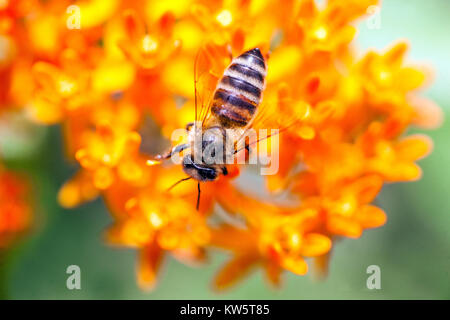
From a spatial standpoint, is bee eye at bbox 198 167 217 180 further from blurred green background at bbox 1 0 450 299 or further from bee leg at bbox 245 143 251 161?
blurred green background at bbox 1 0 450 299

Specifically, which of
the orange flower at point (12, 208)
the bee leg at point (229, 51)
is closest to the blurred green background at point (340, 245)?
the orange flower at point (12, 208)

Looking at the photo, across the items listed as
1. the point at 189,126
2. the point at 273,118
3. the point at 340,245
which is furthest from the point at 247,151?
the point at 340,245

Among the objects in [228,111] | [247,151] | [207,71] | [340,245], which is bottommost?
[340,245]

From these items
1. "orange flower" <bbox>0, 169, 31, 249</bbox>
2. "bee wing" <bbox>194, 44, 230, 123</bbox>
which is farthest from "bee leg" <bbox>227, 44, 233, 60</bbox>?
"orange flower" <bbox>0, 169, 31, 249</bbox>

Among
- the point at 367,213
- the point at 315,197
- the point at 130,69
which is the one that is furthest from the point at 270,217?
the point at 130,69

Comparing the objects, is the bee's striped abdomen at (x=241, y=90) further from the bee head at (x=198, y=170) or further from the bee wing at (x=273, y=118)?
the bee head at (x=198, y=170)

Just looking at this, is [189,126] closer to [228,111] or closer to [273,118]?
[228,111]
